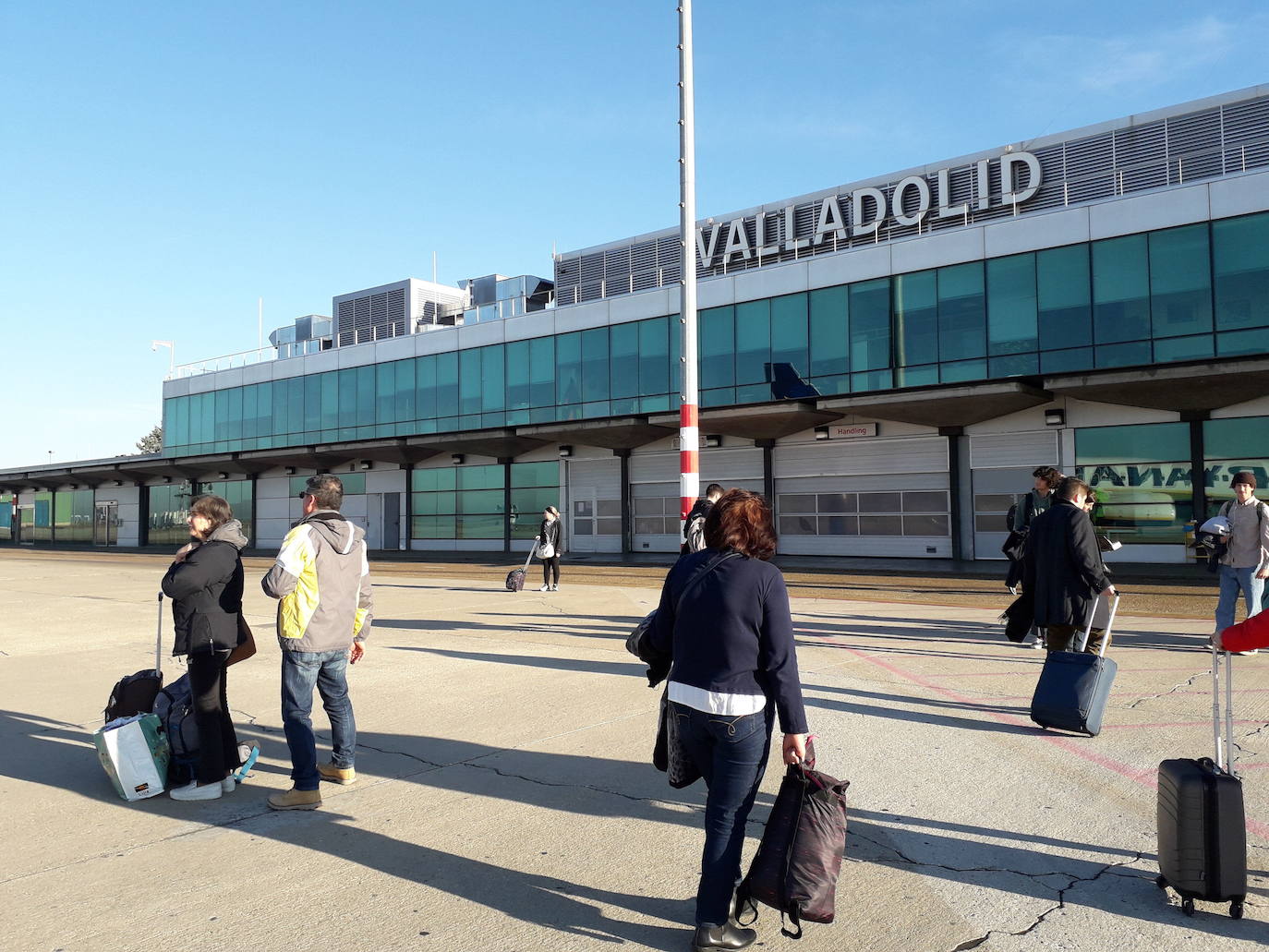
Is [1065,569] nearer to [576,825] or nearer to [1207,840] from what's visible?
[1207,840]

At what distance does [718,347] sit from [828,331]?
410 centimetres

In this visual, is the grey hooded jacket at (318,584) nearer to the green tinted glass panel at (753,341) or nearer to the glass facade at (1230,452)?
the glass facade at (1230,452)

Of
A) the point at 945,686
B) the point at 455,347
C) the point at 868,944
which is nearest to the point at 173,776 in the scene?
the point at 868,944

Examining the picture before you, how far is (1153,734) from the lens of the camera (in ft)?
20.6

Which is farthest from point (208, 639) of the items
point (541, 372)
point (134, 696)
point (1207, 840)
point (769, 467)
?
point (541, 372)

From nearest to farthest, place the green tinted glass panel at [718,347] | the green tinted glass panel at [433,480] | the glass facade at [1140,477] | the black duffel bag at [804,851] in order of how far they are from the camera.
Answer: the black duffel bag at [804,851]
the glass facade at [1140,477]
the green tinted glass panel at [718,347]
the green tinted glass panel at [433,480]

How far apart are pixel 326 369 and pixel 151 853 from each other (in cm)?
4099

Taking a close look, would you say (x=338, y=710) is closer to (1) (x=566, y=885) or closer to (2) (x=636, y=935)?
(1) (x=566, y=885)

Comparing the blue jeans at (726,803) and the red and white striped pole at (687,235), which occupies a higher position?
the red and white striped pole at (687,235)

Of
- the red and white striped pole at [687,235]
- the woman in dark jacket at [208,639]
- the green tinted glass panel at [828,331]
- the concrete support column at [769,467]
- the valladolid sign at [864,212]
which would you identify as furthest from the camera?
the concrete support column at [769,467]

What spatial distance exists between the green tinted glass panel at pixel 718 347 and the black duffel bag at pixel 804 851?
27.5 meters

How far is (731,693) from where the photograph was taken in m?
3.33

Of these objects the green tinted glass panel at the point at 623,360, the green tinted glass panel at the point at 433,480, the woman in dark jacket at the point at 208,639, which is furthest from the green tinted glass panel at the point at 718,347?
the woman in dark jacket at the point at 208,639

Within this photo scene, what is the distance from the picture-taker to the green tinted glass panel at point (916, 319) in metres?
26.6
